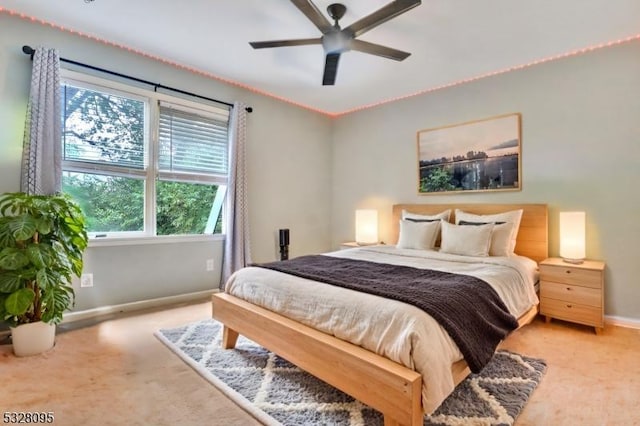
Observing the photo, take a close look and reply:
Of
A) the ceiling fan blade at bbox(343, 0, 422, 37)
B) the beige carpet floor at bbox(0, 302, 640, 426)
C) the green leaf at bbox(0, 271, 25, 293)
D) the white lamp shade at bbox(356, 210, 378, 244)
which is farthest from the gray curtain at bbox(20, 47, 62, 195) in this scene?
the white lamp shade at bbox(356, 210, 378, 244)

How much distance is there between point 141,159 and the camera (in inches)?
131

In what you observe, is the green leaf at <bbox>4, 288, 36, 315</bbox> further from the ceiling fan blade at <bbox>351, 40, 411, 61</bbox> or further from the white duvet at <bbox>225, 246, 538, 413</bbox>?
the ceiling fan blade at <bbox>351, 40, 411, 61</bbox>

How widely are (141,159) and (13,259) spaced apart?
1486 mm

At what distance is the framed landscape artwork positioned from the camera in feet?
11.3

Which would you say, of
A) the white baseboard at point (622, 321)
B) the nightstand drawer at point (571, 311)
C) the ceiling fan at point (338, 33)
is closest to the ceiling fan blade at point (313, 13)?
the ceiling fan at point (338, 33)

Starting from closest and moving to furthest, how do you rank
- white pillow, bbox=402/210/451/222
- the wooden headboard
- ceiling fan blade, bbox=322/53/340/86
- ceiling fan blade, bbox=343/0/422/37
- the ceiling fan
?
1. ceiling fan blade, bbox=343/0/422/37
2. the ceiling fan
3. ceiling fan blade, bbox=322/53/340/86
4. the wooden headboard
5. white pillow, bbox=402/210/451/222

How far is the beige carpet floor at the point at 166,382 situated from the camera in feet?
5.32

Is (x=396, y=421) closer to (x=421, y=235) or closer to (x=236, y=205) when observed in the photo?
(x=421, y=235)

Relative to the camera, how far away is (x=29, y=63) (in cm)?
268

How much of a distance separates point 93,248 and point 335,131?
12.1ft

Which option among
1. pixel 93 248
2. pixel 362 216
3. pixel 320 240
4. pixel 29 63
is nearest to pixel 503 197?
pixel 362 216

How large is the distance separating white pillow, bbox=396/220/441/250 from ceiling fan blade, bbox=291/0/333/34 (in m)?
2.23

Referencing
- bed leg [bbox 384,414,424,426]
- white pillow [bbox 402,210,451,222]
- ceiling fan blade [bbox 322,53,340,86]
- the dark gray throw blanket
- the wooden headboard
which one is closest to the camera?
bed leg [bbox 384,414,424,426]

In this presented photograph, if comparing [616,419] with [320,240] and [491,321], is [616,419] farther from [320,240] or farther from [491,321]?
[320,240]
